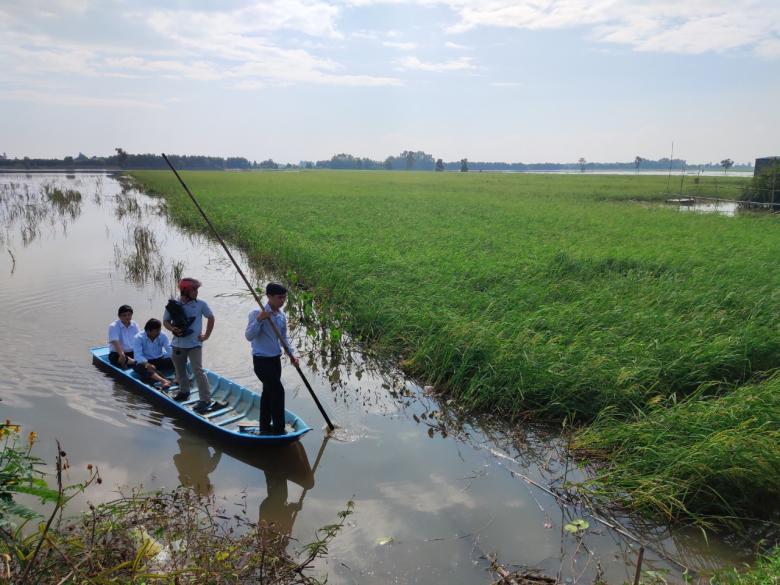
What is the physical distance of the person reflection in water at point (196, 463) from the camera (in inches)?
205

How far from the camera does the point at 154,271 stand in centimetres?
1390

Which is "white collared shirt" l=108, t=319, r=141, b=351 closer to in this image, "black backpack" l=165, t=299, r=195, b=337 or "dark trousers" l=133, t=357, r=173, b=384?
"dark trousers" l=133, t=357, r=173, b=384

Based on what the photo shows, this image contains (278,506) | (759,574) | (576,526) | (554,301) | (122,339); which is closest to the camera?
(759,574)

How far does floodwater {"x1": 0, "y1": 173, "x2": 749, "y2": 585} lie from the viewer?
4242 millimetres

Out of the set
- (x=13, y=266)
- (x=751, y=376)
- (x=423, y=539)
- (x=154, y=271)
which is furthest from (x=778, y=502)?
(x=13, y=266)

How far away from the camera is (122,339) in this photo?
7324 mm

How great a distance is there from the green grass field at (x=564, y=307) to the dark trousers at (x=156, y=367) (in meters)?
2.94

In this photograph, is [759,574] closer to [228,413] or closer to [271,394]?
[271,394]

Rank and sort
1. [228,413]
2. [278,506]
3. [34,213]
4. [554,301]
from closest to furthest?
[278,506] → [228,413] → [554,301] → [34,213]

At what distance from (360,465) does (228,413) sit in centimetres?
185

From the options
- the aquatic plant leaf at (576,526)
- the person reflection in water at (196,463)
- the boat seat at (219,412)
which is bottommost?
the person reflection in water at (196,463)

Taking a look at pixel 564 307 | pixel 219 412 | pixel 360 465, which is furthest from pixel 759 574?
pixel 219 412

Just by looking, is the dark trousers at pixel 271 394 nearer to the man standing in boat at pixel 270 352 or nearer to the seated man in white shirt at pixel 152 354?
the man standing in boat at pixel 270 352

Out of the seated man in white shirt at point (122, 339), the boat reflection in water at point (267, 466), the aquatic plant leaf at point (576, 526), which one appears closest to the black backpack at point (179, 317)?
the boat reflection in water at point (267, 466)
